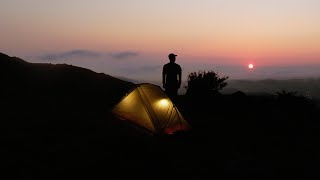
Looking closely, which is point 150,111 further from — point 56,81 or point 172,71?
point 56,81

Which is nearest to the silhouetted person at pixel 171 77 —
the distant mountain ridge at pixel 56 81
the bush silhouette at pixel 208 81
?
the distant mountain ridge at pixel 56 81

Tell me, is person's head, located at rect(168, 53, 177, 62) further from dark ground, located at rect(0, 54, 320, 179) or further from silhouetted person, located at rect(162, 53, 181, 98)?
dark ground, located at rect(0, 54, 320, 179)

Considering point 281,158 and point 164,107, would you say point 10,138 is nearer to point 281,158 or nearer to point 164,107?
point 164,107

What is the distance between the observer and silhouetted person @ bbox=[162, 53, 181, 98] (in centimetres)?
1617

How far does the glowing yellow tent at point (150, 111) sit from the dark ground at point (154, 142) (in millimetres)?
430

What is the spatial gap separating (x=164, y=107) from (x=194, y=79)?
1817 centimetres

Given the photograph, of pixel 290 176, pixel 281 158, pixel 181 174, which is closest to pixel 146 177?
pixel 181 174

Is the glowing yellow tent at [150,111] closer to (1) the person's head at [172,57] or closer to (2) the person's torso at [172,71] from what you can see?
(2) the person's torso at [172,71]

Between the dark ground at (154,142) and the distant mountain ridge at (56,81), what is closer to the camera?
the dark ground at (154,142)

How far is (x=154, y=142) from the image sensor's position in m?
13.3

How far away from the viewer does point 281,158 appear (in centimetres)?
1266

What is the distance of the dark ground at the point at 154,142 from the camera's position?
10.5 meters

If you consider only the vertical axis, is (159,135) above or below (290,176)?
above

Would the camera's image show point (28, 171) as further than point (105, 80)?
No
